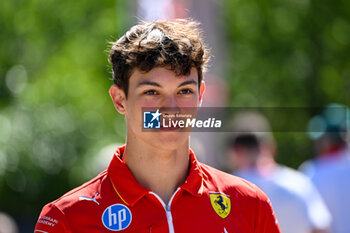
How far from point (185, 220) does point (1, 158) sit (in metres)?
8.16

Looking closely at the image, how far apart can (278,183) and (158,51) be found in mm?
2769

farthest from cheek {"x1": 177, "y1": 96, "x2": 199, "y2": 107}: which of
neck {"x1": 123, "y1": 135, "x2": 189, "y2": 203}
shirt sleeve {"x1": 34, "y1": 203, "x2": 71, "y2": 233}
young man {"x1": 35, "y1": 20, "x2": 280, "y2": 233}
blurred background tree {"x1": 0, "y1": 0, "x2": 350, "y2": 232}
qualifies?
blurred background tree {"x1": 0, "y1": 0, "x2": 350, "y2": 232}

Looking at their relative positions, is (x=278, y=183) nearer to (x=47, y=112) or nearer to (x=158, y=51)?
(x=158, y=51)

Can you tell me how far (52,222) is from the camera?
2730mm

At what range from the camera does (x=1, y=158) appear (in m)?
10.4

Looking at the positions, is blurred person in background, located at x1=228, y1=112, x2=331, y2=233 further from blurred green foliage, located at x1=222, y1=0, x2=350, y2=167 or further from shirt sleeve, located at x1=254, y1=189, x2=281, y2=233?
blurred green foliage, located at x1=222, y1=0, x2=350, y2=167

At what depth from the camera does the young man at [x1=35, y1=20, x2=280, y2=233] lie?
2793 mm

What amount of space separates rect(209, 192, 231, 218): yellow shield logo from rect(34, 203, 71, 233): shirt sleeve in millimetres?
687

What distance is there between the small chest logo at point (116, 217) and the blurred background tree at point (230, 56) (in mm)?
8518

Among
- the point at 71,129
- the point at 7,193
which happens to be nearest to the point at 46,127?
the point at 71,129

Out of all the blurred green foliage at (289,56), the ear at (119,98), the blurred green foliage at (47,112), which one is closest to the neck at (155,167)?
the ear at (119,98)

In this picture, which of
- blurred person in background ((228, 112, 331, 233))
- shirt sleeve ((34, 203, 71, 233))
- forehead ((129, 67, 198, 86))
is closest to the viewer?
shirt sleeve ((34, 203, 71, 233))

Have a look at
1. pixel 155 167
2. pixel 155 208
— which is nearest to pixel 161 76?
pixel 155 167

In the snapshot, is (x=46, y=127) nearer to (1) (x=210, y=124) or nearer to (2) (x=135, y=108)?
Result: (1) (x=210, y=124)
